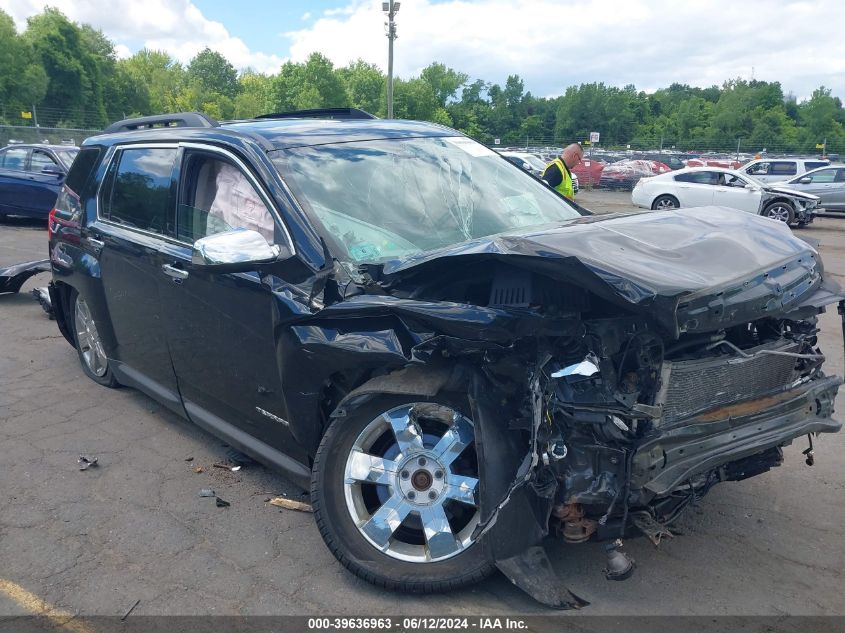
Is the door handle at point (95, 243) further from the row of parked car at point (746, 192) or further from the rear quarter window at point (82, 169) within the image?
the row of parked car at point (746, 192)

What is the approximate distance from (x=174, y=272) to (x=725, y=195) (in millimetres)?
18681

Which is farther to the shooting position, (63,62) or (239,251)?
(63,62)

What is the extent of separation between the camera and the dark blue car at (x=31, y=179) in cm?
1555

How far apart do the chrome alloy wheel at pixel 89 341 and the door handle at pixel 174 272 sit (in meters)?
1.54

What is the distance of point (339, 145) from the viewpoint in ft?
13.1

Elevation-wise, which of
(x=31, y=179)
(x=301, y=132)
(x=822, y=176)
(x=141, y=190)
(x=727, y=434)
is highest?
(x=301, y=132)

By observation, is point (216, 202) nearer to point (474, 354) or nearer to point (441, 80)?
point (474, 354)

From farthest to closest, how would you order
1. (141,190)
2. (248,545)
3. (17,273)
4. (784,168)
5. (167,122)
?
(784,168) < (17,273) < (167,122) < (141,190) < (248,545)

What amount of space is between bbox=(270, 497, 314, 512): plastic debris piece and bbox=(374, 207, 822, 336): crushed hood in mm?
1348

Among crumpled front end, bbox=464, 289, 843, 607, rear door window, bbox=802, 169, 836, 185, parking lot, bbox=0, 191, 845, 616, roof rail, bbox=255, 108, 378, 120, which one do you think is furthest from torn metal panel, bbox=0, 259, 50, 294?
rear door window, bbox=802, 169, 836, 185

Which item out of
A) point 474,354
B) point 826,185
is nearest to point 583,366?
point 474,354

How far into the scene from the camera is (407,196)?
3.84 meters

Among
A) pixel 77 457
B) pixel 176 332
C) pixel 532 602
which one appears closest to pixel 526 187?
pixel 176 332

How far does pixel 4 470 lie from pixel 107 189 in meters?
1.92
